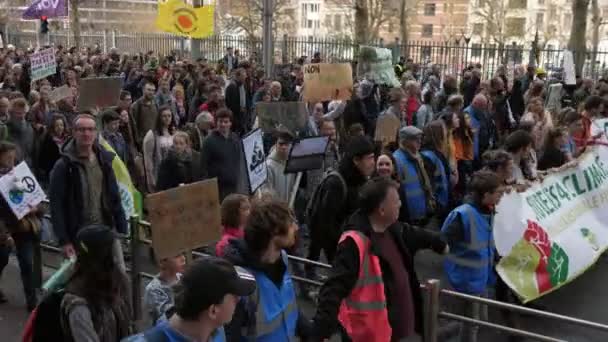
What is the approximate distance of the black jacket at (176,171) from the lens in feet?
26.6

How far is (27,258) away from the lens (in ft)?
22.4

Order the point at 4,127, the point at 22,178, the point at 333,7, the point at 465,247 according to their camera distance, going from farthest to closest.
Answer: the point at 333,7 < the point at 4,127 < the point at 22,178 < the point at 465,247

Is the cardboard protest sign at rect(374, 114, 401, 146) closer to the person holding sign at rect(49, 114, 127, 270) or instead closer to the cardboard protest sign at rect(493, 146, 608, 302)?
the cardboard protest sign at rect(493, 146, 608, 302)

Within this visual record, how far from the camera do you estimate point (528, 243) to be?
6.84 m

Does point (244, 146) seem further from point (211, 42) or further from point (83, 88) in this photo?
point (211, 42)

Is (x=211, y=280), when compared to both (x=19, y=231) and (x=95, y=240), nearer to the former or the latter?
(x=95, y=240)

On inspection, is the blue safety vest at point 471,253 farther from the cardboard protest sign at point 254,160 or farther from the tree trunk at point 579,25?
the tree trunk at point 579,25

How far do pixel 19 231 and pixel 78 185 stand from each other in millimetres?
1035

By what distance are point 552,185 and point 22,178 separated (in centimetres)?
487

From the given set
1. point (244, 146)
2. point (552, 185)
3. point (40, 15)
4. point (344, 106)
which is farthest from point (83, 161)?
point (40, 15)

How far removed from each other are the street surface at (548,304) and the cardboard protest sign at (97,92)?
114 inches

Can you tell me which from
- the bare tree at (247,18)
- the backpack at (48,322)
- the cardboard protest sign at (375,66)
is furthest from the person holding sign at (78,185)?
the bare tree at (247,18)

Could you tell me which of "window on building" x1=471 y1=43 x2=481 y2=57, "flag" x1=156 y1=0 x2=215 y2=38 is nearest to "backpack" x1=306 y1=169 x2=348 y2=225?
"flag" x1=156 y1=0 x2=215 y2=38

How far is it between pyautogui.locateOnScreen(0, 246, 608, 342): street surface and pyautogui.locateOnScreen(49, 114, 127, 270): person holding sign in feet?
3.45
